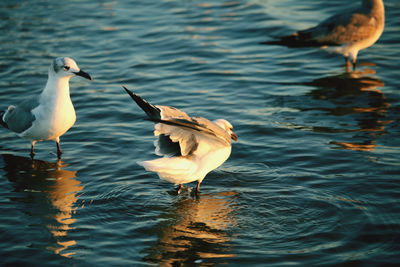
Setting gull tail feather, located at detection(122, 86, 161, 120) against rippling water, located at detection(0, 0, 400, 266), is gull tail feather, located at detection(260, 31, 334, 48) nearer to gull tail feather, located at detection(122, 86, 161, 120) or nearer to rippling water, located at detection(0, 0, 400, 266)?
rippling water, located at detection(0, 0, 400, 266)

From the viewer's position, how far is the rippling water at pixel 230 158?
5.72m

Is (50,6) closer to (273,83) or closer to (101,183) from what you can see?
(273,83)

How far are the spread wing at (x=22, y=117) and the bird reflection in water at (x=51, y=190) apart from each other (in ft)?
1.61

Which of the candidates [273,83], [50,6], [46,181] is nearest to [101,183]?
[46,181]

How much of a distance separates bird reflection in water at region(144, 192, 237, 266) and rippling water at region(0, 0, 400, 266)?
2cm

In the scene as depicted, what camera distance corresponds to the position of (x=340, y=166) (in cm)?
738

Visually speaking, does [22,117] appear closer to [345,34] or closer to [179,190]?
[179,190]

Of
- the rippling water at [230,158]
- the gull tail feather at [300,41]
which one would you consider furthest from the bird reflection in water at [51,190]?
the gull tail feather at [300,41]

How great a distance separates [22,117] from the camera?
308 inches

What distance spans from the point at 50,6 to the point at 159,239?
458 inches

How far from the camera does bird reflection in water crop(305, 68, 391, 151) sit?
815 centimetres

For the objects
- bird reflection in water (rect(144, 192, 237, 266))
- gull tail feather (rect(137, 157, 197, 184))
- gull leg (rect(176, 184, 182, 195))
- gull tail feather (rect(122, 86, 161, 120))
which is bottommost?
bird reflection in water (rect(144, 192, 237, 266))

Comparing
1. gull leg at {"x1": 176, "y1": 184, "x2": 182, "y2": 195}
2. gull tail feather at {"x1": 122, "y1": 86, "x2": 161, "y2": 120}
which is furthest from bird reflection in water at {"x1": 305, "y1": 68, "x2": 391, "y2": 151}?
gull tail feather at {"x1": 122, "y1": 86, "x2": 161, "y2": 120}

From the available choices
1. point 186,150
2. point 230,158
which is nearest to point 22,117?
point 186,150
